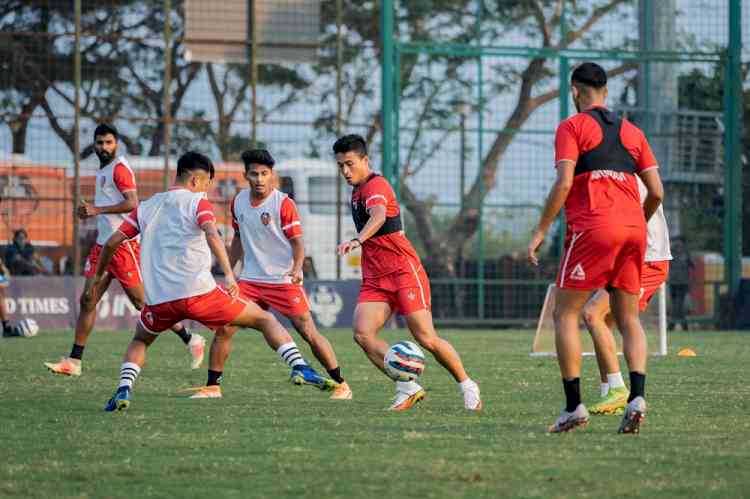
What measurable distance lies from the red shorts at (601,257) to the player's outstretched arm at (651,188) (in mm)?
341

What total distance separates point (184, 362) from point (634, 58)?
12.3 metres

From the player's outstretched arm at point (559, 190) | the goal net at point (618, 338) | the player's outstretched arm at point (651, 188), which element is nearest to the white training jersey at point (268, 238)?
the player's outstretched arm at point (651, 188)

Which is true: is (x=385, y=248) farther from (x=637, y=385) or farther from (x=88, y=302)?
(x=88, y=302)

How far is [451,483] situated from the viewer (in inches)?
253

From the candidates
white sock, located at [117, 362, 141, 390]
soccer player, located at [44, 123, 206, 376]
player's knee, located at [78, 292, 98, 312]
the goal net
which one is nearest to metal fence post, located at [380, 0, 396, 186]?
the goal net

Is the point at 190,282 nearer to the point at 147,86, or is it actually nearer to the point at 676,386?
the point at 676,386

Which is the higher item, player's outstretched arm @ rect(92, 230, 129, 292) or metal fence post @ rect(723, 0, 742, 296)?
metal fence post @ rect(723, 0, 742, 296)

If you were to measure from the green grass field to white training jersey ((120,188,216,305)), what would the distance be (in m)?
0.80

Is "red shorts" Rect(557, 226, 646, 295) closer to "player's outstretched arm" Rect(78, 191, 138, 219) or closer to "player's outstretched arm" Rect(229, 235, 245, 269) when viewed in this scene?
"player's outstretched arm" Rect(229, 235, 245, 269)

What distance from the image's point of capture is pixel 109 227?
13.8m

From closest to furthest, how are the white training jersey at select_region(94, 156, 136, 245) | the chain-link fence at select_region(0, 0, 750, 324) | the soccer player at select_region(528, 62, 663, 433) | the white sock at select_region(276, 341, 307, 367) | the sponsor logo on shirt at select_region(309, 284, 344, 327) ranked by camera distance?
the soccer player at select_region(528, 62, 663, 433) < the white sock at select_region(276, 341, 307, 367) < the white training jersey at select_region(94, 156, 136, 245) < the chain-link fence at select_region(0, 0, 750, 324) < the sponsor logo on shirt at select_region(309, 284, 344, 327)

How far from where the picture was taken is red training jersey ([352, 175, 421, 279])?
33.3 feet

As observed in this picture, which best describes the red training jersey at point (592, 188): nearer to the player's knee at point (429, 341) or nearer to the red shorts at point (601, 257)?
the red shorts at point (601, 257)

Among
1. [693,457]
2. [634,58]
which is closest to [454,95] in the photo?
[634,58]
